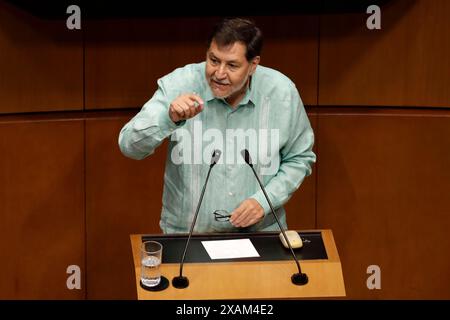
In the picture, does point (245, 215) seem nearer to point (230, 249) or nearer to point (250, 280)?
point (230, 249)

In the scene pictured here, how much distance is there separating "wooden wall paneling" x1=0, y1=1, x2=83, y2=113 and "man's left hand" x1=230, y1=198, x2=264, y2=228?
4.28ft

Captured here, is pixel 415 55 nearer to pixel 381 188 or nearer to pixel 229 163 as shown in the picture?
pixel 381 188

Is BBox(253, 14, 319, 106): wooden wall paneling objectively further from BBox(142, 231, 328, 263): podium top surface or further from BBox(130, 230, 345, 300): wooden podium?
BBox(130, 230, 345, 300): wooden podium

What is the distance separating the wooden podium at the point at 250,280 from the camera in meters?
2.83

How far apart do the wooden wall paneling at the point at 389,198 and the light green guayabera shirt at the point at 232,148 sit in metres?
1.02

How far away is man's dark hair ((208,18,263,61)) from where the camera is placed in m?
3.22

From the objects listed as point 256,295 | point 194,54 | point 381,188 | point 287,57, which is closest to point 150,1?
point 194,54

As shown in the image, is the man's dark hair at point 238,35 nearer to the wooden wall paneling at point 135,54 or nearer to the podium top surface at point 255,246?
the podium top surface at point 255,246

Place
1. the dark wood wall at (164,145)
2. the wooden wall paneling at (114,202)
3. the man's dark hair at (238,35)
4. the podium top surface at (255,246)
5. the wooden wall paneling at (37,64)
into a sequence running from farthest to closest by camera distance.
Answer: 1. the wooden wall paneling at (114,202)
2. the dark wood wall at (164,145)
3. the wooden wall paneling at (37,64)
4. the man's dark hair at (238,35)
5. the podium top surface at (255,246)

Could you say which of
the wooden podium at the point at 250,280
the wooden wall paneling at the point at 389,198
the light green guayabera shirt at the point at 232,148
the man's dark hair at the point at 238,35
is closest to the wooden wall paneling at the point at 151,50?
the wooden wall paneling at the point at 389,198

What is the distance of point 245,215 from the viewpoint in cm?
326

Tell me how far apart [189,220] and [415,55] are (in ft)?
5.04

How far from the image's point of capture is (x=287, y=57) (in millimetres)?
4344

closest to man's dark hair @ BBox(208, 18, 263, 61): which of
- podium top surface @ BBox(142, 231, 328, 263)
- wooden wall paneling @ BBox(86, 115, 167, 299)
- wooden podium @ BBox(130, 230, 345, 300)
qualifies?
podium top surface @ BBox(142, 231, 328, 263)
